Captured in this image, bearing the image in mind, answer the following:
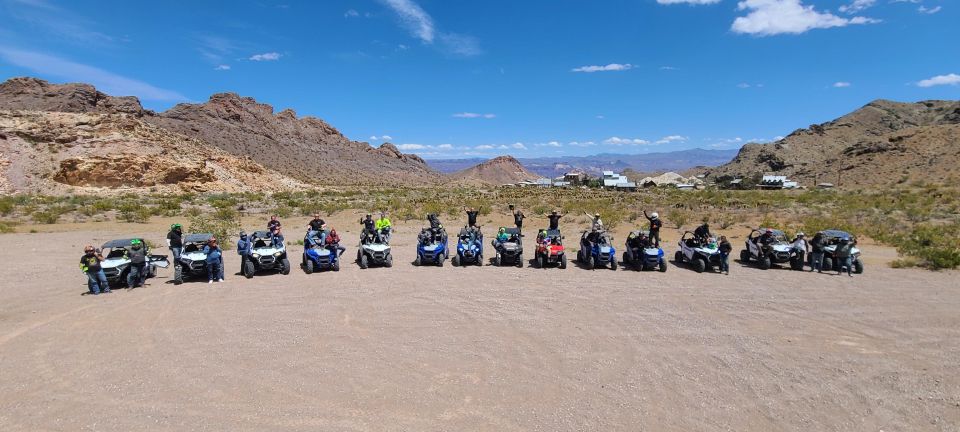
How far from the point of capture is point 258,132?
359ft

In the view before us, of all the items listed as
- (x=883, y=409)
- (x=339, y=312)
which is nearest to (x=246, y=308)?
(x=339, y=312)

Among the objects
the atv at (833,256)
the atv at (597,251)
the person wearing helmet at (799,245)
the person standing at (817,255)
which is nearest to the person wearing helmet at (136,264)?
the atv at (597,251)

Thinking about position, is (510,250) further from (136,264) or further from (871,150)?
(871,150)

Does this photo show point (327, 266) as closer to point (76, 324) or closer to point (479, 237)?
point (479, 237)

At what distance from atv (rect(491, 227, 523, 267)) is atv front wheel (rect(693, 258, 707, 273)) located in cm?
461

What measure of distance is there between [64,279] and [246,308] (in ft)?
20.2

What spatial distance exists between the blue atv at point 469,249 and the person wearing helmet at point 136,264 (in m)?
7.24

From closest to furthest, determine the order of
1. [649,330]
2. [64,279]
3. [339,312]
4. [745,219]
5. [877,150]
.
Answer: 1. [649,330]
2. [339,312]
3. [64,279]
4. [745,219]
5. [877,150]

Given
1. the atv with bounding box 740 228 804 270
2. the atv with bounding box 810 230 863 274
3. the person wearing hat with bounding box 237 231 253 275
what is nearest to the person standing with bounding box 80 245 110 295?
the person wearing hat with bounding box 237 231 253 275

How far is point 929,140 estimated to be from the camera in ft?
227

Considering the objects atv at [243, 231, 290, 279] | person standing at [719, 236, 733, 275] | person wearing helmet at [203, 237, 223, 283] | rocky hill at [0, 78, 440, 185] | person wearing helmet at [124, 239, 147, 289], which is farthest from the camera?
rocky hill at [0, 78, 440, 185]

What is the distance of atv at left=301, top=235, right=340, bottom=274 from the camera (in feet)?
43.0

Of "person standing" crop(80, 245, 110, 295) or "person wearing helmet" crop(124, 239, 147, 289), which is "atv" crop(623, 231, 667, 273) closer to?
"person wearing helmet" crop(124, 239, 147, 289)

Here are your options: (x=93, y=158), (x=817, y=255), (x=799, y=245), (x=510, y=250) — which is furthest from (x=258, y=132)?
(x=817, y=255)
